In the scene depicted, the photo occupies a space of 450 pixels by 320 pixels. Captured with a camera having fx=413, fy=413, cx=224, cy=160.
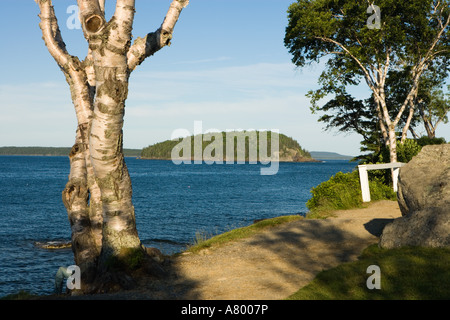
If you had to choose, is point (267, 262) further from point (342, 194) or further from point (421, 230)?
point (342, 194)

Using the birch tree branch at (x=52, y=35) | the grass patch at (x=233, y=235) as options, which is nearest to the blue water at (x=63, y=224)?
the grass patch at (x=233, y=235)

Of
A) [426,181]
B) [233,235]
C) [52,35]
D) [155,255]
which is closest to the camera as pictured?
[155,255]

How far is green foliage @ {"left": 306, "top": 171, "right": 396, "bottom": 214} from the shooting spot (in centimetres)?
1711

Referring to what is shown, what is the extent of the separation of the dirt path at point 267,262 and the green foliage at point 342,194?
329cm

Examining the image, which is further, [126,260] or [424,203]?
[424,203]

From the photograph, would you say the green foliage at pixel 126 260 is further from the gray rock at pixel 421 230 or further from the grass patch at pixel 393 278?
the gray rock at pixel 421 230

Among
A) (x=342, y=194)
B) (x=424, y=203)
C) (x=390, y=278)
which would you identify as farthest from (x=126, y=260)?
(x=342, y=194)

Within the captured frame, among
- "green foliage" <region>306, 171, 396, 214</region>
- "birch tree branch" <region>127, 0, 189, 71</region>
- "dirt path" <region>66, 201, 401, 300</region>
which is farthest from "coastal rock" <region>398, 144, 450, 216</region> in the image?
"birch tree branch" <region>127, 0, 189, 71</region>

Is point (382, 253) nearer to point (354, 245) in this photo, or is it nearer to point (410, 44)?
point (354, 245)

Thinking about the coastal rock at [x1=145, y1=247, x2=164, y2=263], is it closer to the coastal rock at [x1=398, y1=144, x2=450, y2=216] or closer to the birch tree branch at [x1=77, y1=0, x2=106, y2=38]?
the birch tree branch at [x1=77, y1=0, x2=106, y2=38]

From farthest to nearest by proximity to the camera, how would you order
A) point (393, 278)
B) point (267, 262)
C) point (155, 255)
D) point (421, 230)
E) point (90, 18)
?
1. point (155, 255)
2. point (267, 262)
3. point (421, 230)
4. point (90, 18)
5. point (393, 278)

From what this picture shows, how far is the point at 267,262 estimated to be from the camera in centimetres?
932

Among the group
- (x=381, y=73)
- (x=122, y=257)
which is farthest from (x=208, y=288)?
(x=381, y=73)

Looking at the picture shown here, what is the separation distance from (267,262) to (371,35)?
56.1ft
